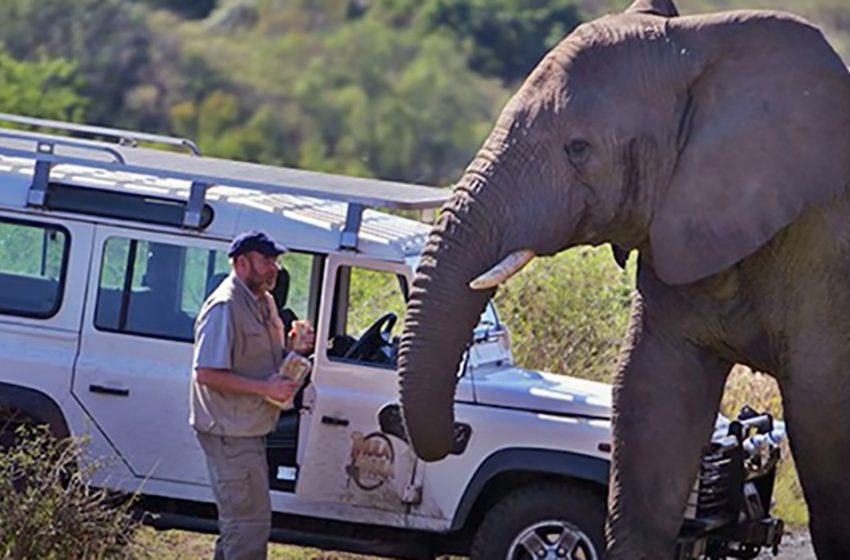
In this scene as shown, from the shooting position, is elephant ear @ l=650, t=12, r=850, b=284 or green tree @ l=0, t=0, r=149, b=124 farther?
green tree @ l=0, t=0, r=149, b=124

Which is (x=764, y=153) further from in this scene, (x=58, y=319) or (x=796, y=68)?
(x=58, y=319)

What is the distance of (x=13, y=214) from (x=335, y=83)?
160 feet

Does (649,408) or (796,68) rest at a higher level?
(796,68)

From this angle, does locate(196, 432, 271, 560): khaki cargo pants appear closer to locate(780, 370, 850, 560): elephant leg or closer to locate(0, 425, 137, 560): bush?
locate(0, 425, 137, 560): bush

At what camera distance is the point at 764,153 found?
30.7 ft

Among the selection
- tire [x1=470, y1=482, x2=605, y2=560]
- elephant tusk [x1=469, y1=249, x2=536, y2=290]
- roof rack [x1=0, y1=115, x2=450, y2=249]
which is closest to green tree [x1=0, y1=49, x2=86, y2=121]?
roof rack [x1=0, y1=115, x2=450, y2=249]

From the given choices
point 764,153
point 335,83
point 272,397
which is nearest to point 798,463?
point 764,153

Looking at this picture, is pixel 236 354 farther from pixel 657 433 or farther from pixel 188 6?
pixel 188 6

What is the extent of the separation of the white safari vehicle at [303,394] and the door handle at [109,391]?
0.01 m

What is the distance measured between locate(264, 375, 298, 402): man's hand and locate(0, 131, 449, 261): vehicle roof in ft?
4.12

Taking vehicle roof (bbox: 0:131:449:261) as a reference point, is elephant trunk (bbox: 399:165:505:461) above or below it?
below

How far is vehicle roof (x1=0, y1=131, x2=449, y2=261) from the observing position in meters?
11.1

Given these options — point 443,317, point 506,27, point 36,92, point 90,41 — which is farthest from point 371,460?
point 506,27

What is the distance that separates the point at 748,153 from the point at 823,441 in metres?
1.34
